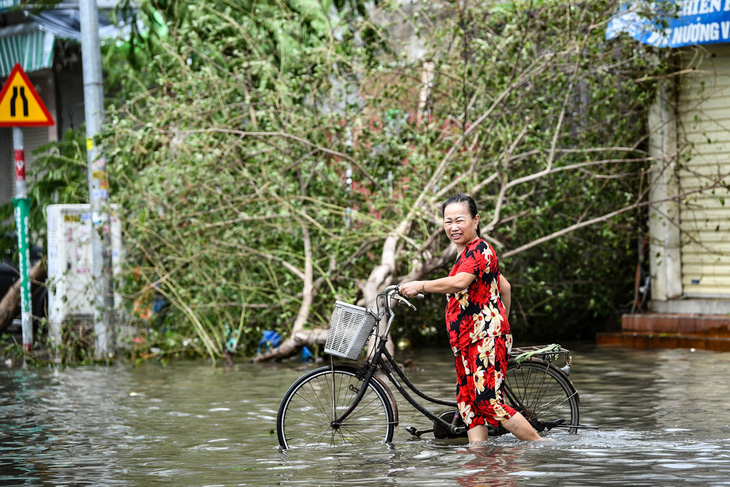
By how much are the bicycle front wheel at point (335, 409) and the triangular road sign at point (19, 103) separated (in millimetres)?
7495

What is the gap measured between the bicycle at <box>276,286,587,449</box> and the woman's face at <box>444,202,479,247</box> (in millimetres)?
500

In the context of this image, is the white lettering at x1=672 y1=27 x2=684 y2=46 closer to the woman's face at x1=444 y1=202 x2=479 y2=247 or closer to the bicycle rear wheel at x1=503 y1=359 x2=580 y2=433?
the bicycle rear wheel at x1=503 y1=359 x2=580 y2=433

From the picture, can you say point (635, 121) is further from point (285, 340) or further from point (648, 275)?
point (285, 340)

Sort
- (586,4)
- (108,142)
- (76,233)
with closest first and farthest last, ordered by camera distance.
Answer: (586,4) → (108,142) → (76,233)

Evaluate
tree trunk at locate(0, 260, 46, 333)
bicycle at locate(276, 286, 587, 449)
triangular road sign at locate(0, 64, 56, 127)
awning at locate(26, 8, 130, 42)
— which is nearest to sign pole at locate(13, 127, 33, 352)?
triangular road sign at locate(0, 64, 56, 127)

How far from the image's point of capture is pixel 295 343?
12766 millimetres

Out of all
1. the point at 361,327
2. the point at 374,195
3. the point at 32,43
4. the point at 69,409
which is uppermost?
the point at 32,43

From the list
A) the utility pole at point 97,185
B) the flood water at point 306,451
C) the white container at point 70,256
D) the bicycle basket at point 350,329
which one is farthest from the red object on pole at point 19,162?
the bicycle basket at point 350,329

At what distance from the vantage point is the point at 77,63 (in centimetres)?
2473

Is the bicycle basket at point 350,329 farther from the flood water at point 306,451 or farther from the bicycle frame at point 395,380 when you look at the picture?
the flood water at point 306,451

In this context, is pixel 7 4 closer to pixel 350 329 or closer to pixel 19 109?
pixel 19 109

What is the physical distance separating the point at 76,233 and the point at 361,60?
451 cm

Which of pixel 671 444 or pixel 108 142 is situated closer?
pixel 671 444

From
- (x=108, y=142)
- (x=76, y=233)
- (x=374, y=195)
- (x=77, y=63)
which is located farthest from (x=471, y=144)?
(x=77, y=63)
